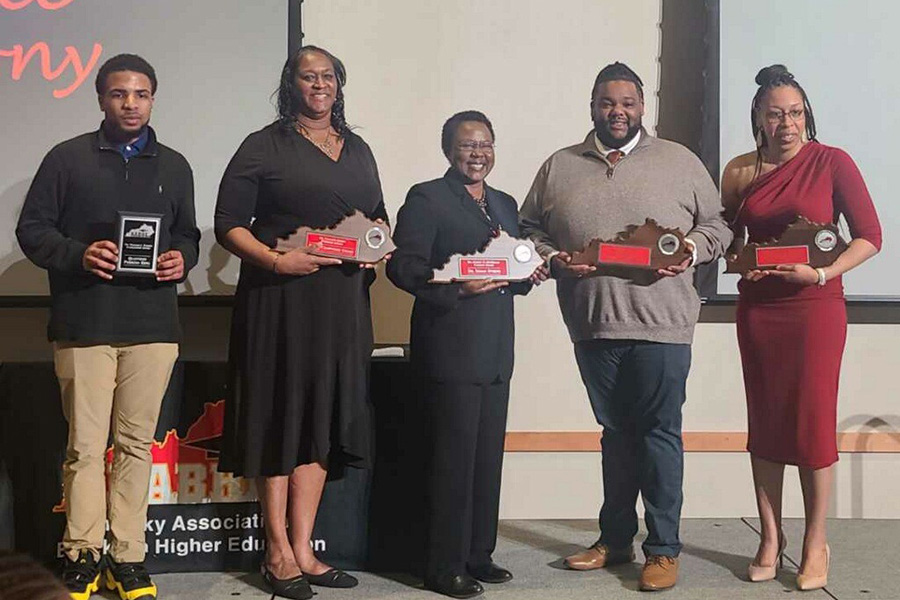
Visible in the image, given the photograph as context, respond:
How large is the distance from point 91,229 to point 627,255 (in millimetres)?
1523

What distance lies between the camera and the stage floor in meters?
2.90

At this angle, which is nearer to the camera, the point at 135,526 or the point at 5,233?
the point at 135,526

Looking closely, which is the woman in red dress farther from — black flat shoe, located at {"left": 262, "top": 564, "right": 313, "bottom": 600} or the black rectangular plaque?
the black rectangular plaque

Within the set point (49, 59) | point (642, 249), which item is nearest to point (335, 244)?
point (642, 249)

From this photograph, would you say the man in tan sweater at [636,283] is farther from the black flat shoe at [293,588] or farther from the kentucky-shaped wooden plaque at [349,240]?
the black flat shoe at [293,588]

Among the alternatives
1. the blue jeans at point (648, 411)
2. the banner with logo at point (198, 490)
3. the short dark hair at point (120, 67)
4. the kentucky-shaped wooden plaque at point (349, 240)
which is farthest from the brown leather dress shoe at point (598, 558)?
the short dark hair at point (120, 67)

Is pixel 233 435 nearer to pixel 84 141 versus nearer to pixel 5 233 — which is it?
pixel 84 141

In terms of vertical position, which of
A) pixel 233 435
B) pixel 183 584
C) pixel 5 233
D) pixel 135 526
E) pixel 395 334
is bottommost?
pixel 183 584

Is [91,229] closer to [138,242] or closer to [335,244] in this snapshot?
[138,242]

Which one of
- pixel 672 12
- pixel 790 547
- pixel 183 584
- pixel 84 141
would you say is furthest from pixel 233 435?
pixel 672 12

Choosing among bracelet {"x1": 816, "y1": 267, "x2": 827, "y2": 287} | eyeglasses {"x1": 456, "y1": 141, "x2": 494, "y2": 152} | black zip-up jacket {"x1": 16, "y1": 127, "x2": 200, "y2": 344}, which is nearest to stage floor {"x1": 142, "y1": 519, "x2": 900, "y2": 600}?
black zip-up jacket {"x1": 16, "y1": 127, "x2": 200, "y2": 344}

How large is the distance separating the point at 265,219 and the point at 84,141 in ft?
1.80

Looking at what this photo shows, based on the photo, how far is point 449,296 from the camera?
2.81m

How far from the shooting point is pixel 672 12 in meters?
3.86
